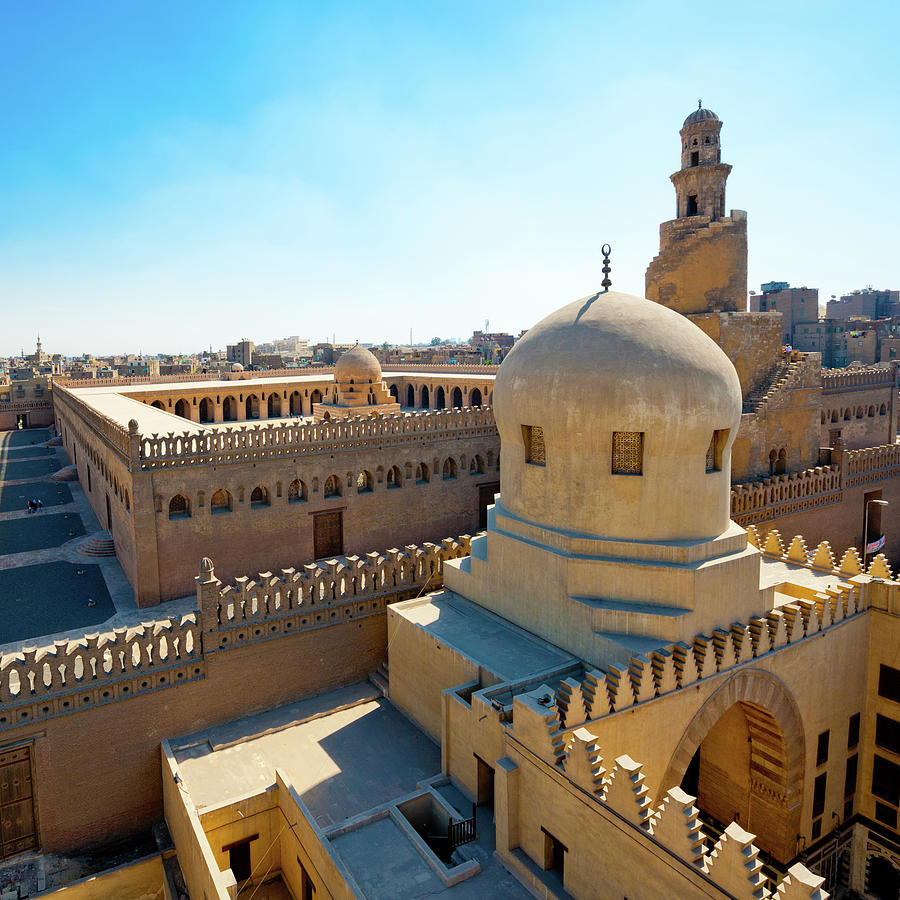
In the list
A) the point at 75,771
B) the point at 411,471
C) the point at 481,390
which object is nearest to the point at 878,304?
the point at 481,390

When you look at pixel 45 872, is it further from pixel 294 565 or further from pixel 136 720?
pixel 294 565

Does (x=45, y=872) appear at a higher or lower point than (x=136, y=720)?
lower

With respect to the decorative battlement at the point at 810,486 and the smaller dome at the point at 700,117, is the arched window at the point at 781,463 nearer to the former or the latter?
the decorative battlement at the point at 810,486

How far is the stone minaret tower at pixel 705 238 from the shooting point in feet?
88.5

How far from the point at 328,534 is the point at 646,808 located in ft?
56.1

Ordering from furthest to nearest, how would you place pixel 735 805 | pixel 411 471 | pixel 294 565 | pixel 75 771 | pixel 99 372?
pixel 99 372 < pixel 411 471 < pixel 294 565 < pixel 735 805 < pixel 75 771

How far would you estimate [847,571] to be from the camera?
628 inches

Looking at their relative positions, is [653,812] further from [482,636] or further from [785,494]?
[785,494]

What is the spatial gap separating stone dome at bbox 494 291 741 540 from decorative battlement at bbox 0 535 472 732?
4.41 m

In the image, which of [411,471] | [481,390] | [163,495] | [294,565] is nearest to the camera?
[163,495]

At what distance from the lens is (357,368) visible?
37.8 meters

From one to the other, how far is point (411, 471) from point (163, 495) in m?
8.89

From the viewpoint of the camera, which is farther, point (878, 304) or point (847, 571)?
point (878, 304)

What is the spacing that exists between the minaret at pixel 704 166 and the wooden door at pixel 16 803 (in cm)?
2729
